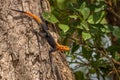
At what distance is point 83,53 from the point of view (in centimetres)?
184

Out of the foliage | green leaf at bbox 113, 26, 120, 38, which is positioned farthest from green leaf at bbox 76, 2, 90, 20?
green leaf at bbox 113, 26, 120, 38

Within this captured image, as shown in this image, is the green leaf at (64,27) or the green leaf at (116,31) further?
the green leaf at (116,31)

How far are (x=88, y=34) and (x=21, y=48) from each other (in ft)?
1.02

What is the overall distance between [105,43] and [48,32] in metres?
0.74

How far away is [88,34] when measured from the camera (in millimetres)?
1452

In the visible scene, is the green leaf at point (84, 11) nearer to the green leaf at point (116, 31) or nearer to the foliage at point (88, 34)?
the foliage at point (88, 34)

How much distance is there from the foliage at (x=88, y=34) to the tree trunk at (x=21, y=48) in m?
0.09

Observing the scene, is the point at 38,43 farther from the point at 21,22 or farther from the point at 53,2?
the point at 53,2

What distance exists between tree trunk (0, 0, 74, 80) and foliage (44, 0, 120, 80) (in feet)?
0.29

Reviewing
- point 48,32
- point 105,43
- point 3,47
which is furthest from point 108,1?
point 3,47

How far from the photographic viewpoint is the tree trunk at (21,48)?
1.23 metres

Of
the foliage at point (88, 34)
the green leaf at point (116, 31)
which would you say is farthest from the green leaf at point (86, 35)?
the green leaf at point (116, 31)

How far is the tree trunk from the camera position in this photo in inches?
48.4

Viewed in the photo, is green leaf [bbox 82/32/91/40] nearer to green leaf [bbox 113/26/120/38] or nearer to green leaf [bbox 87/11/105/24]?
green leaf [bbox 87/11/105/24]
